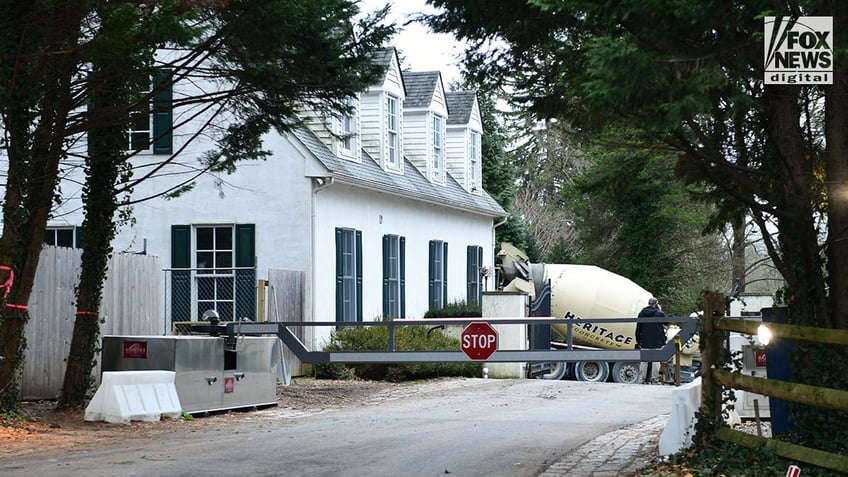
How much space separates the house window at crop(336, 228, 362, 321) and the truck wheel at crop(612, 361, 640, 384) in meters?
6.66

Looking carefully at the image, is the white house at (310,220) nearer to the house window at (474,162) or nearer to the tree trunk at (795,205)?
the house window at (474,162)

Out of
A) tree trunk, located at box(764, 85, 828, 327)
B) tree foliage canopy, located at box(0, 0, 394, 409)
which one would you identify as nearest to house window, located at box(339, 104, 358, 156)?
tree foliage canopy, located at box(0, 0, 394, 409)

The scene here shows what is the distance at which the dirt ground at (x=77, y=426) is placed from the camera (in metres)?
13.1

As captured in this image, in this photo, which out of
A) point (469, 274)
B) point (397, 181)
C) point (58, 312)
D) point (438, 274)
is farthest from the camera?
point (469, 274)

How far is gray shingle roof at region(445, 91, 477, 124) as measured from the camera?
37.4m

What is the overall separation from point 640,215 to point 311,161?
759 inches

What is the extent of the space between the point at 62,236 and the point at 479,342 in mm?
14027

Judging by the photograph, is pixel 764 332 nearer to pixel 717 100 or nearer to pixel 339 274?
pixel 717 100

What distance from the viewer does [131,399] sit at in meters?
15.3

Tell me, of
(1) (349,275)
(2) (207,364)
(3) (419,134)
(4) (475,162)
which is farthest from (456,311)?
(2) (207,364)

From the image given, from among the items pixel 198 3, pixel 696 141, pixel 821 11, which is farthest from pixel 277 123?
pixel 821 11

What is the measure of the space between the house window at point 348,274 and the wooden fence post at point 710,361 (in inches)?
660

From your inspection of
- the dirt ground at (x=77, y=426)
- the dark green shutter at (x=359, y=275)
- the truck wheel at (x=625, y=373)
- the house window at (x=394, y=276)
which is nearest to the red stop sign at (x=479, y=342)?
the dirt ground at (x=77, y=426)

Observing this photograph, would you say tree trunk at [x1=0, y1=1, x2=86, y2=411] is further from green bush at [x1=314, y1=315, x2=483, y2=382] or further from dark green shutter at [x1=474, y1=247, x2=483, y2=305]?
dark green shutter at [x1=474, y1=247, x2=483, y2=305]
